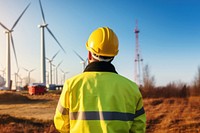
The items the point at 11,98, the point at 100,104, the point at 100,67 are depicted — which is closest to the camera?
the point at 100,104

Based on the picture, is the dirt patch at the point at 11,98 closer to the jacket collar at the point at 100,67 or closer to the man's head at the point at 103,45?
the man's head at the point at 103,45

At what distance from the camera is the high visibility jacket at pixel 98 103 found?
109 inches

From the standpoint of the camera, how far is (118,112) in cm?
280

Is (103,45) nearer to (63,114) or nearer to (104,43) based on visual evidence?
(104,43)

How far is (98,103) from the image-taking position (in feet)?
9.14

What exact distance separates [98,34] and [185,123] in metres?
15.5

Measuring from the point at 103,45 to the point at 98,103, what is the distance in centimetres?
56

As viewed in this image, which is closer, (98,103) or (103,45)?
(98,103)

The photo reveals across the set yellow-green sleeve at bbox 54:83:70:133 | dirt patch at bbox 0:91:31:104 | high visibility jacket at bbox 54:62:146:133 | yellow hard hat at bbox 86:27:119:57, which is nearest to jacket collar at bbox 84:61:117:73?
high visibility jacket at bbox 54:62:146:133

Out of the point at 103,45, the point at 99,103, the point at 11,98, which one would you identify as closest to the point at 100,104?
the point at 99,103

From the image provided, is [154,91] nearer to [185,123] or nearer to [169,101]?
[169,101]

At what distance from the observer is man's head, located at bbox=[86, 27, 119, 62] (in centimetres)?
298

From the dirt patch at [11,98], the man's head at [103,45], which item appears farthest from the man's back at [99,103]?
the dirt patch at [11,98]

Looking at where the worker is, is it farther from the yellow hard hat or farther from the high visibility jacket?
the yellow hard hat
